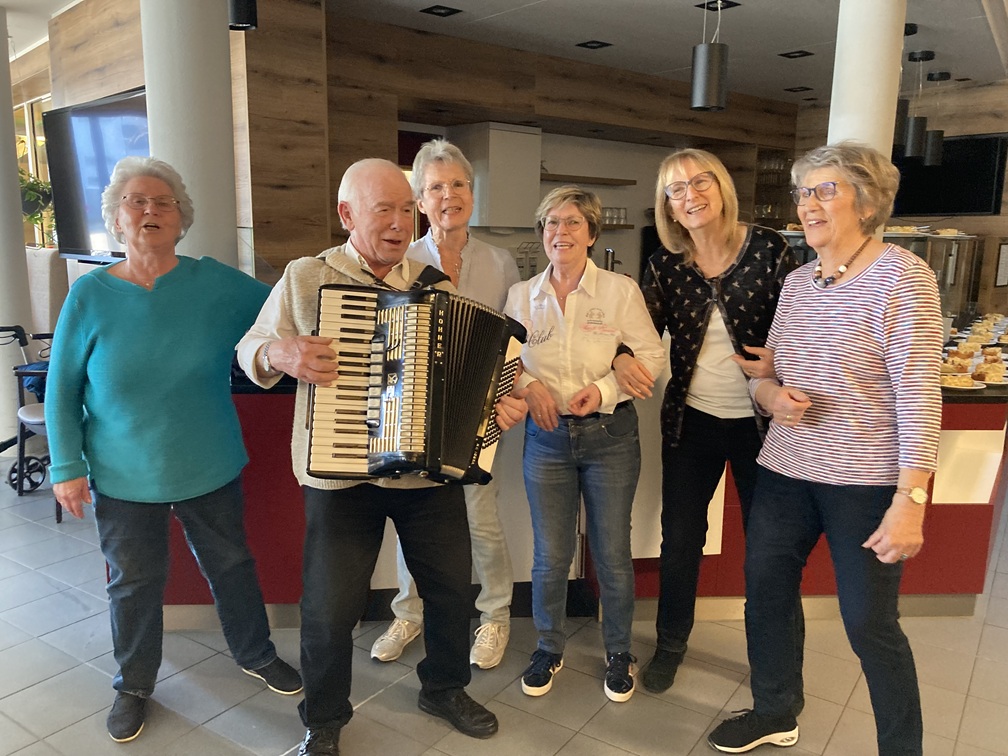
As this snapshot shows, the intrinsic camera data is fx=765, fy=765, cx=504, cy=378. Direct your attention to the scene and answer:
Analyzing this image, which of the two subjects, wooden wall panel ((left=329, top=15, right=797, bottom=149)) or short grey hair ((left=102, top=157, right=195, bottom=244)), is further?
wooden wall panel ((left=329, top=15, right=797, bottom=149))

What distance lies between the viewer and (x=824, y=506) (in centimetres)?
174

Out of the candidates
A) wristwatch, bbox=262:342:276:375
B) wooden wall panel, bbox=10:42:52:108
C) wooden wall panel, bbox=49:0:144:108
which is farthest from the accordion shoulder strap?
wooden wall panel, bbox=10:42:52:108

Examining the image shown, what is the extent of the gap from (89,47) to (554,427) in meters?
4.79

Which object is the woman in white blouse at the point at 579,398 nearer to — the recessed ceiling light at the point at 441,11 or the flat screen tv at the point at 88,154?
the flat screen tv at the point at 88,154

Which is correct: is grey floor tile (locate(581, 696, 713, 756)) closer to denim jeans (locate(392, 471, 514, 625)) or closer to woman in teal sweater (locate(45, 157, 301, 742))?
denim jeans (locate(392, 471, 514, 625))

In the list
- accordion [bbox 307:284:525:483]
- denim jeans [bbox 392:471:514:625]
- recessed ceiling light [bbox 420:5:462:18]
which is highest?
recessed ceiling light [bbox 420:5:462:18]

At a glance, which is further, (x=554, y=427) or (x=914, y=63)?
(x=914, y=63)

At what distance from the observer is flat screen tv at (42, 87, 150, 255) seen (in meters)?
4.32

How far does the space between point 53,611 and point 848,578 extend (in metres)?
2.70

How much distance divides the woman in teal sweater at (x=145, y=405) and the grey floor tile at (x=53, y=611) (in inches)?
30.0

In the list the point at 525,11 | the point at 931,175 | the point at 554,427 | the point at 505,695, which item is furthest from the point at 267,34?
the point at 931,175

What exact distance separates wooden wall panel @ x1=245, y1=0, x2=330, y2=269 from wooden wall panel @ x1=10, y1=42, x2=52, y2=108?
128 inches

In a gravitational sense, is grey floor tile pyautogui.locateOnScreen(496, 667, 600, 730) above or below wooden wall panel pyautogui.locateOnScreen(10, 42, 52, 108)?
below

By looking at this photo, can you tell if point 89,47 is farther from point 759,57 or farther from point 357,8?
point 759,57
